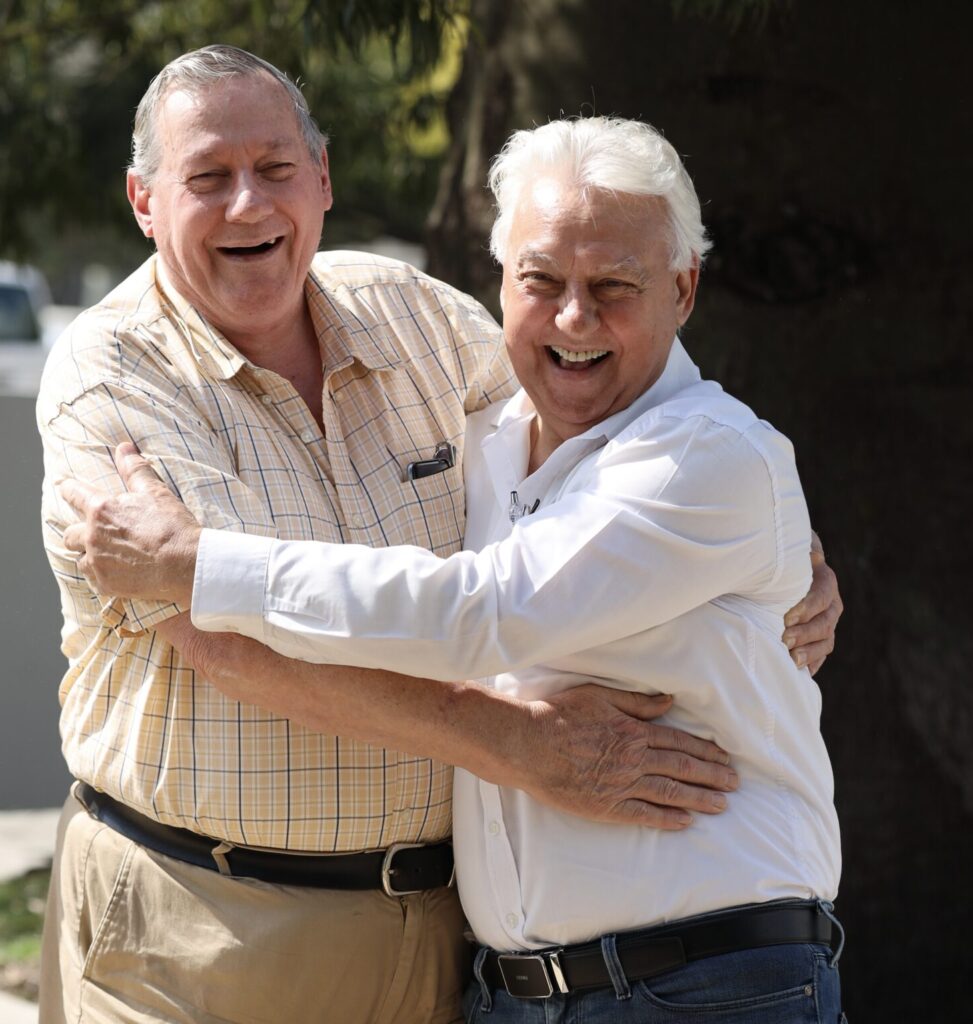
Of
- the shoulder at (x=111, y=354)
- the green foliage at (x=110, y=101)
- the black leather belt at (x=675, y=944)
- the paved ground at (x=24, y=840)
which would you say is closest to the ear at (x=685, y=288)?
the shoulder at (x=111, y=354)

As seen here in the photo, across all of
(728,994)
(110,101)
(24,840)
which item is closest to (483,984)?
(728,994)

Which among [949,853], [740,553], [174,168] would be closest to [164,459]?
[174,168]

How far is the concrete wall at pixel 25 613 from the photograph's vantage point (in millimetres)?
4930

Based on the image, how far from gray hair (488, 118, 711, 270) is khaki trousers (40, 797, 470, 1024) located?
1.15 metres

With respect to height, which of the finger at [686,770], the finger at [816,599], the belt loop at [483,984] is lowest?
the belt loop at [483,984]

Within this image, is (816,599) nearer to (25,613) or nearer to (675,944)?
(675,944)

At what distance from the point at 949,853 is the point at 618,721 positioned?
2.00 m

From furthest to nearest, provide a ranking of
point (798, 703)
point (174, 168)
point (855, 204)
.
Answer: point (855, 204) < point (174, 168) < point (798, 703)

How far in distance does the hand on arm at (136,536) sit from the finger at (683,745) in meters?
0.73

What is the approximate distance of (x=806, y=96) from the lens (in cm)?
380

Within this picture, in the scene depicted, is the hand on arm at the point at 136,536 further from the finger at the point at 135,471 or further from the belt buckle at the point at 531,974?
the belt buckle at the point at 531,974

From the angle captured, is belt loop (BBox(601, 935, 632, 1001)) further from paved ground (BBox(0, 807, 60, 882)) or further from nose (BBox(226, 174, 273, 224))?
paved ground (BBox(0, 807, 60, 882))

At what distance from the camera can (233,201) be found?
255 cm

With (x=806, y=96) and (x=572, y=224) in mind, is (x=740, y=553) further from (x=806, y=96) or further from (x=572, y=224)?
(x=806, y=96)
